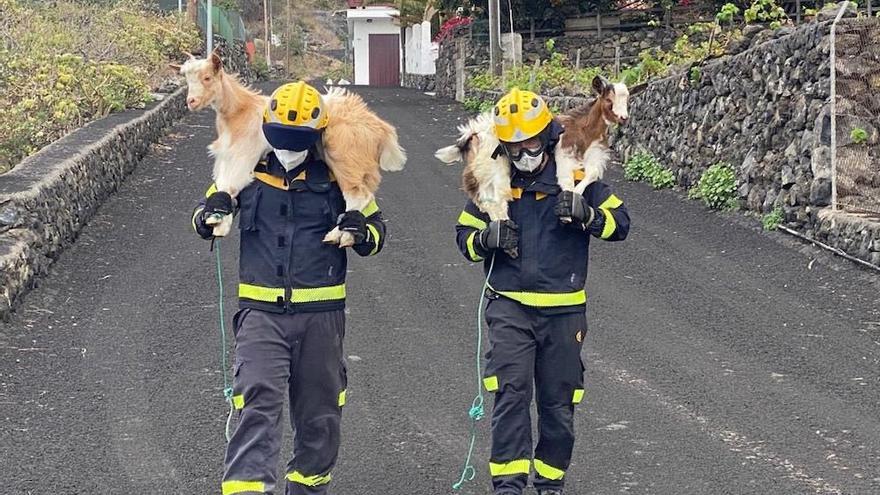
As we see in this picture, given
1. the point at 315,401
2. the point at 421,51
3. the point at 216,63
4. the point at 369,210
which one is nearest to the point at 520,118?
the point at 369,210

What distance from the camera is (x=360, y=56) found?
49.9 meters

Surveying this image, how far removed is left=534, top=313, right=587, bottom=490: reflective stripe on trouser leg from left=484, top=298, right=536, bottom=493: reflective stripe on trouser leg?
0.07 meters

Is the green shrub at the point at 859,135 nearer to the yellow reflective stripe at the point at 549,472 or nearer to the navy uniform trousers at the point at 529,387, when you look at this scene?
the navy uniform trousers at the point at 529,387

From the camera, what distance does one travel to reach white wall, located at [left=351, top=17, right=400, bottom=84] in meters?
49.5

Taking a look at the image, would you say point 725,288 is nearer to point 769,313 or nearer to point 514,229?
point 769,313

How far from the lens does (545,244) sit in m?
5.42

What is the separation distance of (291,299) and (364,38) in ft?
150

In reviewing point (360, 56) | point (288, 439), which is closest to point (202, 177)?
point (288, 439)

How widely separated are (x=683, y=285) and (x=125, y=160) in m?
7.98

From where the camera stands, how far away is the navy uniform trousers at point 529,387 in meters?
5.34

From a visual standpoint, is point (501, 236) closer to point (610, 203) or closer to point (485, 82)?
point (610, 203)

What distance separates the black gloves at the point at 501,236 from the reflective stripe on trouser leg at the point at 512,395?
271 millimetres

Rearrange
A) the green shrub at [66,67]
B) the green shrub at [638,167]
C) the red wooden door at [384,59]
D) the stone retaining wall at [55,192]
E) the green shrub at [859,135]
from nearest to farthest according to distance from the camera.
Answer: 1. the stone retaining wall at [55,192]
2. the green shrub at [859,135]
3. the green shrub at [66,67]
4. the green shrub at [638,167]
5. the red wooden door at [384,59]

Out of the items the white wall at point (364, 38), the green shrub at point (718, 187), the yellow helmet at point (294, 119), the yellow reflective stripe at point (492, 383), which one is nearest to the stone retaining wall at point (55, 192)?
the yellow helmet at point (294, 119)
